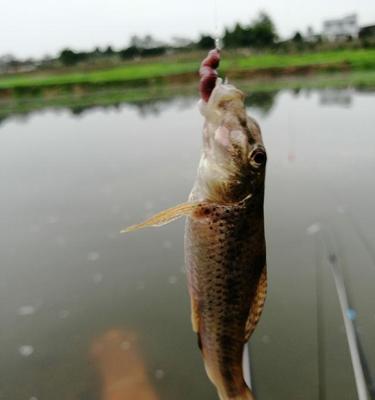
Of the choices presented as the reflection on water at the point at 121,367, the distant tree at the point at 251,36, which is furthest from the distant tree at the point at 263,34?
the reflection on water at the point at 121,367

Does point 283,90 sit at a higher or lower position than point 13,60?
lower

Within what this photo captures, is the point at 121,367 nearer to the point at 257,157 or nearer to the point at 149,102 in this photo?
the point at 257,157

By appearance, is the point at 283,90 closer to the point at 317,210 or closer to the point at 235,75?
the point at 235,75

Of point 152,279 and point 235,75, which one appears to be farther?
point 235,75

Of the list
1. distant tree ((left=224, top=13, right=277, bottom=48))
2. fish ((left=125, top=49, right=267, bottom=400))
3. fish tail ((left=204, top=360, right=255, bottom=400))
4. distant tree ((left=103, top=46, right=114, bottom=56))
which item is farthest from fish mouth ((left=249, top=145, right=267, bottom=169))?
distant tree ((left=103, top=46, right=114, bottom=56))

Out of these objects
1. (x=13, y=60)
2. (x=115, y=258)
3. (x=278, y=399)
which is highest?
(x=13, y=60)

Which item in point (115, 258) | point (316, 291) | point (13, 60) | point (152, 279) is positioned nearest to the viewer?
point (316, 291)

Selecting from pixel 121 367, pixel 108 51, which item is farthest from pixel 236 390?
pixel 108 51

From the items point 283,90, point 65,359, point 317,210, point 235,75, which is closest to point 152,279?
point 65,359
